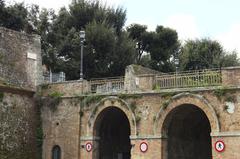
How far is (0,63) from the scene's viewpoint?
24.9m

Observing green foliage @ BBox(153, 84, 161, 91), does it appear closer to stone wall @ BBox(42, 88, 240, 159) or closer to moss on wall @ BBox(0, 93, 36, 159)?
stone wall @ BBox(42, 88, 240, 159)

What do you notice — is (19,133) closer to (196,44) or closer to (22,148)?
(22,148)

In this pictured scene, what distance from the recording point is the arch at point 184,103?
20.8 m

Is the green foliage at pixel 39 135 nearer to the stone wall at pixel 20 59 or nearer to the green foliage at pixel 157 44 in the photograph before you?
the stone wall at pixel 20 59

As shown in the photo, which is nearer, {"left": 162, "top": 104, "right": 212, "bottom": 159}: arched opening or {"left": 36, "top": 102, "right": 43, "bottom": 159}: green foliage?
{"left": 162, "top": 104, "right": 212, "bottom": 159}: arched opening

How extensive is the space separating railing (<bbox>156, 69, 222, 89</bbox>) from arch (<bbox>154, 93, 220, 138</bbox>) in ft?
2.46

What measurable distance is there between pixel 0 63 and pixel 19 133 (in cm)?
417

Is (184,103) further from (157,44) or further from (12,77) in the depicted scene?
(157,44)

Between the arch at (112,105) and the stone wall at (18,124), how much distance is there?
3.66 m

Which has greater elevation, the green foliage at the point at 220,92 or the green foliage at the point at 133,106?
the green foliage at the point at 220,92

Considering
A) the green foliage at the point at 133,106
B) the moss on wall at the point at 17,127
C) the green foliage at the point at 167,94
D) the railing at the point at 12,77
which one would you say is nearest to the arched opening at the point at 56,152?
the moss on wall at the point at 17,127

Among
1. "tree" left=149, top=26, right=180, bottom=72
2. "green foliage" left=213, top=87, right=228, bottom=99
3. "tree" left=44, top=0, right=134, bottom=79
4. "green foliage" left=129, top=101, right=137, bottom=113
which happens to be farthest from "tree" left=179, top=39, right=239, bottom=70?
"green foliage" left=213, top=87, right=228, bottom=99

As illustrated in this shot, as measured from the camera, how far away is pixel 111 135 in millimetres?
26703

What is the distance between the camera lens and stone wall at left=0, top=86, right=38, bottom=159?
2342 cm
